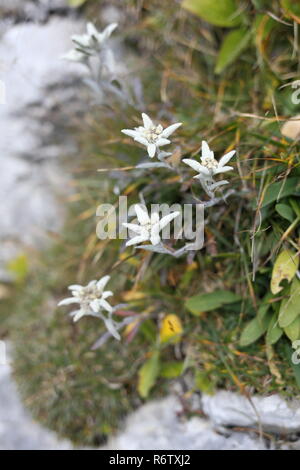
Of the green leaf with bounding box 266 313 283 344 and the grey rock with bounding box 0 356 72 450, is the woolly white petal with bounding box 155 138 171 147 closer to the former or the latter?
the green leaf with bounding box 266 313 283 344

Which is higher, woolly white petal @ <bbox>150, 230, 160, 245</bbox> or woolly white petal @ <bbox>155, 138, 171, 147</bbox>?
woolly white petal @ <bbox>155, 138, 171, 147</bbox>

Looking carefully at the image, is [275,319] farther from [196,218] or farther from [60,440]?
[60,440]

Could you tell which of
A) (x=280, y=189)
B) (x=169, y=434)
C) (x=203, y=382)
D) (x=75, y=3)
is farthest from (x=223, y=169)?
(x=75, y=3)

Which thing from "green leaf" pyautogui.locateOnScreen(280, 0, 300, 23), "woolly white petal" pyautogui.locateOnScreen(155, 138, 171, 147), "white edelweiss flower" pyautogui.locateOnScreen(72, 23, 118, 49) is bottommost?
"woolly white petal" pyautogui.locateOnScreen(155, 138, 171, 147)

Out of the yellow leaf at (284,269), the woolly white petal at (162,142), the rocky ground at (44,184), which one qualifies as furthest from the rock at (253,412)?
the woolly white petal at (162,142)

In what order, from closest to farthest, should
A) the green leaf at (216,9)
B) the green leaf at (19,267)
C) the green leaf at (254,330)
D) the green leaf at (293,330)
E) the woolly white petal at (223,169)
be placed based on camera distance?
the woolly white petal at (223,169) → the green leaf at (293,330) → the green leaf at (254,330) → the green leaf at (216,9) → the green leaf at (19,267)

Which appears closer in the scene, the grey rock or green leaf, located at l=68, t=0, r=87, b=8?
the grey rock

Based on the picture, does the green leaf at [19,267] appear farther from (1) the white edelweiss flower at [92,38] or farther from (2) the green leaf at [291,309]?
(2) the green leaf at [291,309]

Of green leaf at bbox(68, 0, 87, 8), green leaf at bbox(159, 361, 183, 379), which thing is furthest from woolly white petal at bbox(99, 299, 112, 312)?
green leaf at bbox(68, 0, 87, 8)
